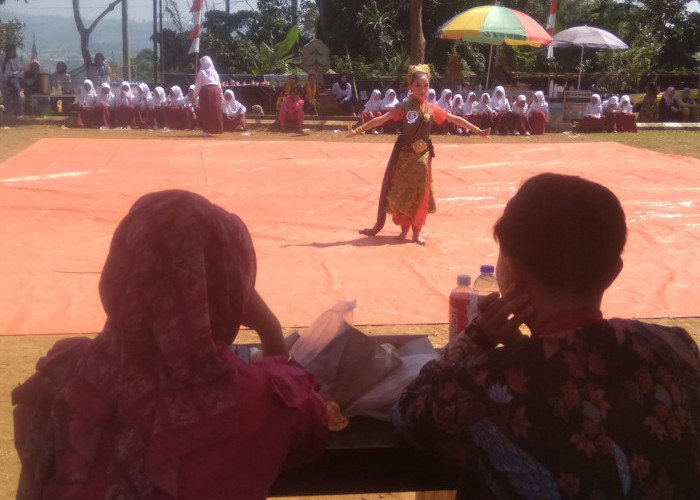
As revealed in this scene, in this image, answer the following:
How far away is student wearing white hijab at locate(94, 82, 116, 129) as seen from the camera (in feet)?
54.2

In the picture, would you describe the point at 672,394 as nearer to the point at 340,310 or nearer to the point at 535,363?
the point at 535,363

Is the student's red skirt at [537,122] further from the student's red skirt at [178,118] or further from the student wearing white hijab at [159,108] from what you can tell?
the student wearing white hijab at [159,108]

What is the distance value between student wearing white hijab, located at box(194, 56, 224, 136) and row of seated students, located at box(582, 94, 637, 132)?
794 centimetres

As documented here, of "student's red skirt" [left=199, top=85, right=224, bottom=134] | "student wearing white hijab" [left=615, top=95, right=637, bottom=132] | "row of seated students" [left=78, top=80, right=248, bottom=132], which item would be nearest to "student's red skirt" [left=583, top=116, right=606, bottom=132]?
"student wearing white hijab" [left=615, top=95, right=637, bottom=132]

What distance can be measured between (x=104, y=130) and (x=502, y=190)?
9.88 meters

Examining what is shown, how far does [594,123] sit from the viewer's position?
1725 cm

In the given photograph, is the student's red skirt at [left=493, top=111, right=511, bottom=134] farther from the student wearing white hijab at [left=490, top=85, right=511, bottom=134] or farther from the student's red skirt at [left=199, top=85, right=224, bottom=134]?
the student's red skirt at [left=199, top=85, right=224, bottom=134]

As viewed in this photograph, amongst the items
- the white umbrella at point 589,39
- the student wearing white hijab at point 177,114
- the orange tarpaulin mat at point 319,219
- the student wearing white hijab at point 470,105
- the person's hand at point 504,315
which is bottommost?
the orange tarpaulin mat at point 319,219

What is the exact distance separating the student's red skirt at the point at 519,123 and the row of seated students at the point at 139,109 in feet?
18.3

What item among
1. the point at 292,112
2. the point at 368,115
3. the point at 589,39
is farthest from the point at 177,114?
the point at 589,39

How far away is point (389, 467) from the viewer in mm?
1760

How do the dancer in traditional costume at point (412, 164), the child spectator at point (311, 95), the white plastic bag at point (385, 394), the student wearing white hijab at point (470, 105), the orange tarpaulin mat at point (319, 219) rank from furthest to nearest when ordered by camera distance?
the child spectator at point (311, 95) → the student wearing white hijab at point (470, 105) → the dancer in traditional costume at point (412, 164) → the orange tarpaulin mat at point (319, 219) → the white plastic bag at point (385, 394)

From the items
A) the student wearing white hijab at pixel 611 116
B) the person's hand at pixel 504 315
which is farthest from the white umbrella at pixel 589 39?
the person's hand at pixel 504 315

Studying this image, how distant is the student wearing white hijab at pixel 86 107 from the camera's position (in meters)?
16.5
